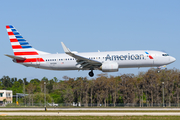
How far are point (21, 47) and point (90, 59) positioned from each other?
14693 mm

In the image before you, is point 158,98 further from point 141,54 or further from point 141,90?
point 141,54

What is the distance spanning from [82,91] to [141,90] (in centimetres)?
2223

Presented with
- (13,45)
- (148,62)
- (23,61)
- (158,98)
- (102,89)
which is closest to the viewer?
(148,62)

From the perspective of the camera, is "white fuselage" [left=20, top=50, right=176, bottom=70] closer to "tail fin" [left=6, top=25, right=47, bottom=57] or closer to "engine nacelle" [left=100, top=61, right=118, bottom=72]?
"engine nacelle" [left=100, top=61, right=118, bottom=72]

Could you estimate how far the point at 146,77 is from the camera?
349ft

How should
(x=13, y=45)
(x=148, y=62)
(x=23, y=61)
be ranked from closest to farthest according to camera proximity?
(x=148, y=62) < (x=23, y=61) < (x=13, y=45)

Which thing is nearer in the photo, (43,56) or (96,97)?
(43,56)

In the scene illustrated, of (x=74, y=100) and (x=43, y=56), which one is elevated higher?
(x=43, y=56)

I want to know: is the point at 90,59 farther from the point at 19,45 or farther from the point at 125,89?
the point at 125,89

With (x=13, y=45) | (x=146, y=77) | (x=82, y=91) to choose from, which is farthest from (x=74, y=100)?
(x=13, y=45)

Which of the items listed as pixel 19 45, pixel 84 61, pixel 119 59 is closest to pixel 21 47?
pixel 19 45

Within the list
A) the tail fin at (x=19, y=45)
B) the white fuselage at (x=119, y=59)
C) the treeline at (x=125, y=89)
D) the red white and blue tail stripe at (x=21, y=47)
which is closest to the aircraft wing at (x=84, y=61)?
the white fuselage at (x=119, y=59)

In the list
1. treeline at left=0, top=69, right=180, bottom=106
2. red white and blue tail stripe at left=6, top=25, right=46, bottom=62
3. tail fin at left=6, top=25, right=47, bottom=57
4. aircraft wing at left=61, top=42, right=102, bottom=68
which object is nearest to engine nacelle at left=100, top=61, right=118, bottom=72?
aircraft wing at left=61, top=42, right=102, bottom=68

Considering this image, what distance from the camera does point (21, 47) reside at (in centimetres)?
5447
